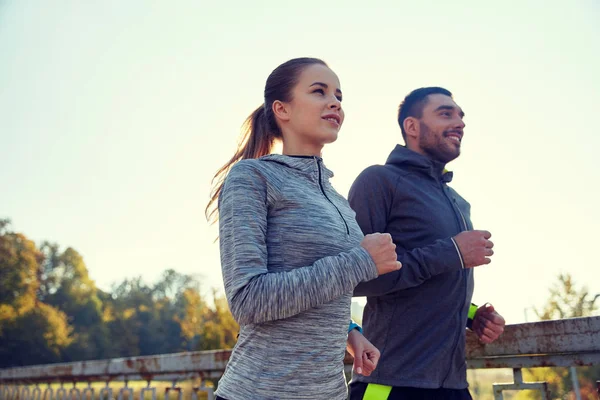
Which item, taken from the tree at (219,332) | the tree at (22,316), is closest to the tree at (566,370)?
the tree at (219,332)

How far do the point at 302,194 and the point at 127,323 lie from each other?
46398mm

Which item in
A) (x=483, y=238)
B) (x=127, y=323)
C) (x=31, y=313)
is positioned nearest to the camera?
(x=483, y=238)

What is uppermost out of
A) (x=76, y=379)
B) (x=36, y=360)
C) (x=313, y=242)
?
(x=313, y=242)

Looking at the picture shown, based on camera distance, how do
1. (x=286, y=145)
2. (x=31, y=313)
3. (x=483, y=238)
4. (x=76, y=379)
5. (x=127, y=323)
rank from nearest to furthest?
(x=286, y=145) → (x=483, y=238) → (x=76, y=379) → (x=31, y=313) → (x=127, y=323)

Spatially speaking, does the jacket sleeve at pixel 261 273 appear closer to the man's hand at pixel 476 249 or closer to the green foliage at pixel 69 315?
the man's hand at pixel 476 249

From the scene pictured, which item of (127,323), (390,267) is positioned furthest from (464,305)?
(127,323)

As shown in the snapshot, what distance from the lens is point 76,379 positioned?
480 cm

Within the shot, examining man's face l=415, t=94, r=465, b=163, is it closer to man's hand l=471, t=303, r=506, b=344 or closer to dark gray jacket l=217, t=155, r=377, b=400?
man's hand l=471, t=303, r=506, b=344

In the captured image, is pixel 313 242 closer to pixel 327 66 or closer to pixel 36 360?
pixel 327 66

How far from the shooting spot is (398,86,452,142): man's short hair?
3.20 metres

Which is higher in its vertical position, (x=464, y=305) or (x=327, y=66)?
(x=327, y=66)

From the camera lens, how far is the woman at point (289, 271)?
1.47 metres

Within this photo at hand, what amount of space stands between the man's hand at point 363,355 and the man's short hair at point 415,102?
5.65 feet

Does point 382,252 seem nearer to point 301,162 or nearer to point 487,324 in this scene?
point 301,162
